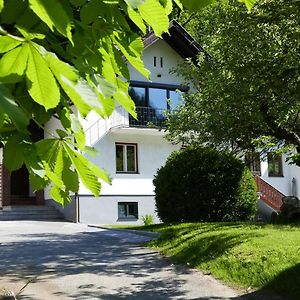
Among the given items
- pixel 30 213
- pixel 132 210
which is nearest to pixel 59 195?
pixel 30 213

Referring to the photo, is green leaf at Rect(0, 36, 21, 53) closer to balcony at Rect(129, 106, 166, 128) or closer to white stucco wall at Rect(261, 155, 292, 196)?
balcony at Rect(129, 106, 166, 128)

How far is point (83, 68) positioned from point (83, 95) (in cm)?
44

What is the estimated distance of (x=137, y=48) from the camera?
2439 millimetres

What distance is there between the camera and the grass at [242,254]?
327 inches

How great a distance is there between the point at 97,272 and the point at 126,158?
51.8 feet

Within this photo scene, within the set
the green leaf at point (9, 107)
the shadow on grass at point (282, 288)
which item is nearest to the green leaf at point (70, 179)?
the green leaf at point (9, 107)

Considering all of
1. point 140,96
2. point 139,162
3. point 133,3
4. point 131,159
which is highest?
point 140,96

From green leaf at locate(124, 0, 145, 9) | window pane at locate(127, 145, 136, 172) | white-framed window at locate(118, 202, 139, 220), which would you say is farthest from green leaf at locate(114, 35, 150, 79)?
window pane at locate(127, 145, 136, 172)

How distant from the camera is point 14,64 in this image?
152 cm

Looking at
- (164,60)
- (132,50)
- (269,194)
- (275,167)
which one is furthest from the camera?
(275,167)

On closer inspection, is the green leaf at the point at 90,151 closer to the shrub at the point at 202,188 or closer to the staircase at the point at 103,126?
the shrub at the point at 202,188

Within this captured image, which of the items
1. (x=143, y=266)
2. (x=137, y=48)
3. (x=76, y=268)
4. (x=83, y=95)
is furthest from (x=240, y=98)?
(x=83, y=95)

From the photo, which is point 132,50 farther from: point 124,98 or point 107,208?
point 107,208

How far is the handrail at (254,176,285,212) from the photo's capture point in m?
28.2
